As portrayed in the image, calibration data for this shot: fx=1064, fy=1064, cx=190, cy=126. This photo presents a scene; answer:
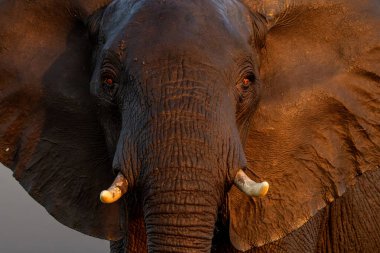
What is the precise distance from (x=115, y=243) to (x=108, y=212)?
44 cm

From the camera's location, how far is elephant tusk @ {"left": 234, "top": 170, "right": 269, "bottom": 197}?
11.6 feet

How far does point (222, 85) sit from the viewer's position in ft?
12.2

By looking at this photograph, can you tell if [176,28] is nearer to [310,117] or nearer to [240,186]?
[240,186]

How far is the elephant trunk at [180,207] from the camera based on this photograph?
11.4ft

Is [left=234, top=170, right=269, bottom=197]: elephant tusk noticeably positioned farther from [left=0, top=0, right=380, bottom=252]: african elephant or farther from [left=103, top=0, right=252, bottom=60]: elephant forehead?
[left=103, top=0, right=252, bottom=60]: elephant forehead

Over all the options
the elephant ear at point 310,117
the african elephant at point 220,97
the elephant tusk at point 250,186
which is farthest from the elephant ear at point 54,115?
the elephant tusk at point 250,186

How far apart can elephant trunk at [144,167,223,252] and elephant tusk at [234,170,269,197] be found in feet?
0.32

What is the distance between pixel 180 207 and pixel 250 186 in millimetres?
260

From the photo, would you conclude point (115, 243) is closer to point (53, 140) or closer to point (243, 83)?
point (53, 140)

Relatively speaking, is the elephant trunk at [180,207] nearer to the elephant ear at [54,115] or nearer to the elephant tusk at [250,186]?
the elephant tusk at [250,186]

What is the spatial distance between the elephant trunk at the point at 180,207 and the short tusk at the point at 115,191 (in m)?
0.08

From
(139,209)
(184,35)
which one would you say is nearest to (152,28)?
(184,35)

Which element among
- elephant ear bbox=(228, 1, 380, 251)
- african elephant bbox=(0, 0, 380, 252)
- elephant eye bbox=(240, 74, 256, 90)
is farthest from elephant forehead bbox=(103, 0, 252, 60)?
elephant ear bbox=(228, 1, 380, 251)

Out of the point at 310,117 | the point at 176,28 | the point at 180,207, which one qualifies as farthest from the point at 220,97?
the point at 310,117
